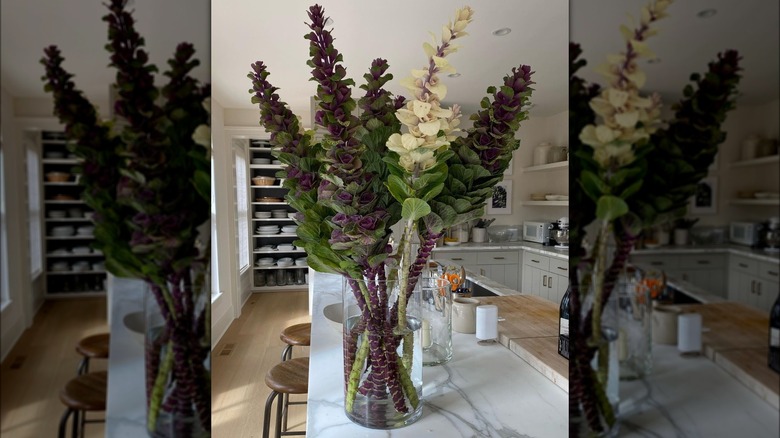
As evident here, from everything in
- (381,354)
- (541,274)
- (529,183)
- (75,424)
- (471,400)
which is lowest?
(541,274)

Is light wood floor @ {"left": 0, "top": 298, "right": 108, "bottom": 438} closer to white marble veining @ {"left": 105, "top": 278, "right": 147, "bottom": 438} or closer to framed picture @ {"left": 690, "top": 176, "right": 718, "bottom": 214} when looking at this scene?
white marble veining @ {"left": 105, "top": 278, "right": 147, "bottom": 438}

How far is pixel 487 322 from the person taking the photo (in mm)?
908

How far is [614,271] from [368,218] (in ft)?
1.18

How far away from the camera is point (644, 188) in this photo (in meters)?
0.12

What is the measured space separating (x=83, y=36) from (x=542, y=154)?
302 cm

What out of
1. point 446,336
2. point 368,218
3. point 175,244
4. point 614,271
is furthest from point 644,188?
point 446,336

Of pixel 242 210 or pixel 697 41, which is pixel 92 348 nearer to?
pixel 697 41

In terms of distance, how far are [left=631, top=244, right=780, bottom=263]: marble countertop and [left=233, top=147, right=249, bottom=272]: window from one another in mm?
4638

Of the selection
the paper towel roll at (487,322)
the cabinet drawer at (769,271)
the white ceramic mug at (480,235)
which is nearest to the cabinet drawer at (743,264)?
the cabinet drawer at (769,271)

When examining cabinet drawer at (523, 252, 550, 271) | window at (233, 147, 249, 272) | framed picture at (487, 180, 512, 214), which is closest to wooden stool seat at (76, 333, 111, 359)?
cabinet drawer at (523, 252, 550, 271)

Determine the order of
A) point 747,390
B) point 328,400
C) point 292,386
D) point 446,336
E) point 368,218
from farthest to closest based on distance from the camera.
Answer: point 292,386 < point 446,336 < point 328,400 < point 368,218 < point 747,390

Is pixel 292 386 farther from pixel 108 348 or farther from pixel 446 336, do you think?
pixel 108 348

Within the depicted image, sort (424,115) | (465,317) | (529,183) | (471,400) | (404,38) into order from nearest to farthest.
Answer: (424,115) → (471,400) → (465,317) → (404,38) → (529,183)

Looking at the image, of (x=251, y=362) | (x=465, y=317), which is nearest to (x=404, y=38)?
(x=465, y=317)
